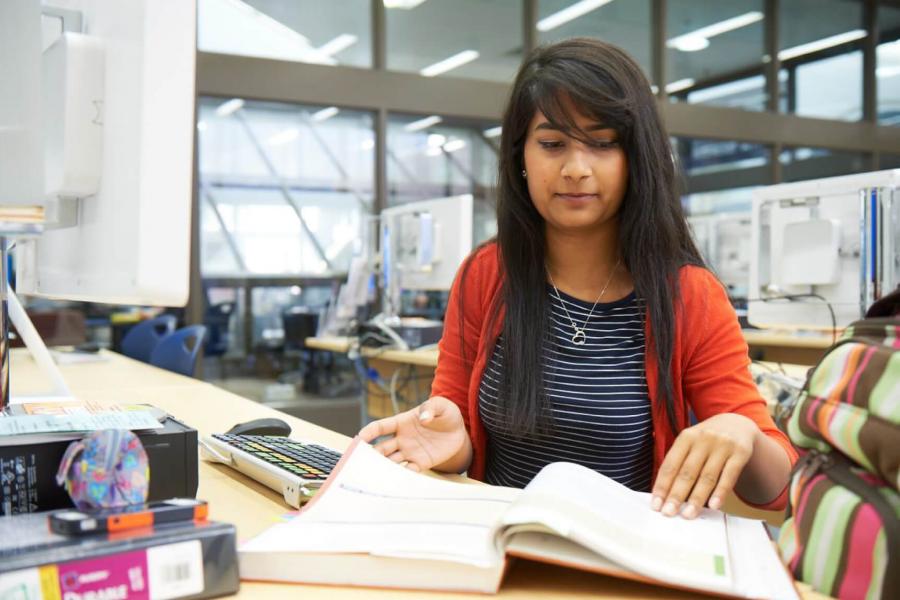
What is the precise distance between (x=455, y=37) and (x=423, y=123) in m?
0.62

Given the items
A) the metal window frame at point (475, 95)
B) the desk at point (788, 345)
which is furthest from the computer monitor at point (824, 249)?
the metal window frame at point (475, 95)

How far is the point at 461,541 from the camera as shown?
718 millimetres

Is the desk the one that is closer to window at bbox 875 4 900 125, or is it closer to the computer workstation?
the computer workstation

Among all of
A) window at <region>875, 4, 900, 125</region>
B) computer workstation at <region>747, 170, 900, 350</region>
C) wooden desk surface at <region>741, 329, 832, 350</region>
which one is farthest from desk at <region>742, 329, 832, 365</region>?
window at <region>875, 4, 900, 125</region>

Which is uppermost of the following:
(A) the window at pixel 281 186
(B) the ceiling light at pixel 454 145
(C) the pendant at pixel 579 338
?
(B) the ceiling light at pixel 454 145

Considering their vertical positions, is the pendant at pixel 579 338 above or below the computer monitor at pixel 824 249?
below

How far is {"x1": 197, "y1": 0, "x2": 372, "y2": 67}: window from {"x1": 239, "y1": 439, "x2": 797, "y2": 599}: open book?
14.7ft

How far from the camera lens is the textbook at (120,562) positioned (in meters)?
0.58

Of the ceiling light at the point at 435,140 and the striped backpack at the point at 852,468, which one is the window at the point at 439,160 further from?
the striped backpack at the point at 852,468

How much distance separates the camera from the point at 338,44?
517 centimetres

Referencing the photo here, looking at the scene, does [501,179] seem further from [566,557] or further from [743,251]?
[743,251]

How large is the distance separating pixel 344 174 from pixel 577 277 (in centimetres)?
408

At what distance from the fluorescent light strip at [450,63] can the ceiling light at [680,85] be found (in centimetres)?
155

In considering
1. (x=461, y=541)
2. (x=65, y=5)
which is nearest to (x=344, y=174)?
(x=65, y=5)
